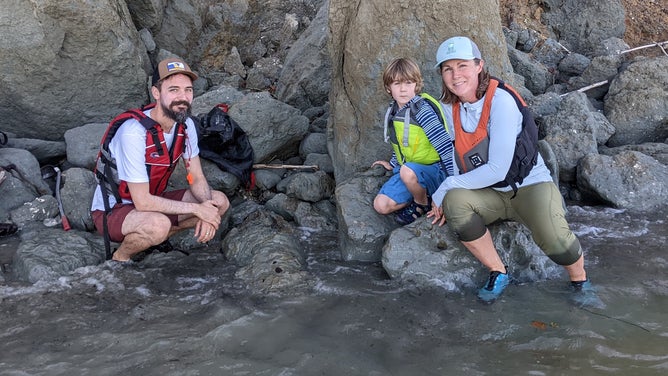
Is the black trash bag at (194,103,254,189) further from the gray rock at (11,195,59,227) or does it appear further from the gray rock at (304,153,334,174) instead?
the gray rock at (11,195,59,227)

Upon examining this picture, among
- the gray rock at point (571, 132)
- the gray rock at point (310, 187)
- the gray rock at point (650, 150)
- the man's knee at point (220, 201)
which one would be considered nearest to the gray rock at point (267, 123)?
the gray rock at point (310, 187)

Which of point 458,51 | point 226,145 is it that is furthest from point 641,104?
point 226,145

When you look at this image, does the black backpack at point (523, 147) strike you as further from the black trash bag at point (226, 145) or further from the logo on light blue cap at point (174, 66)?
the black trash bag at point (226, 145)

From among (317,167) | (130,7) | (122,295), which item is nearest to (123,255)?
(122,295)

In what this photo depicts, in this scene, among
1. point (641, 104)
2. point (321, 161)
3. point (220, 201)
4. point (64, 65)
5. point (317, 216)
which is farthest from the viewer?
point (641, 104)

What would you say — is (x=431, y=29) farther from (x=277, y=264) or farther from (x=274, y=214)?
(x=277, y=264)

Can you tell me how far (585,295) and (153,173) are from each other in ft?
13.0

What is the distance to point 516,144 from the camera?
4949mm

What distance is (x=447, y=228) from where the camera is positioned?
18.8 ft

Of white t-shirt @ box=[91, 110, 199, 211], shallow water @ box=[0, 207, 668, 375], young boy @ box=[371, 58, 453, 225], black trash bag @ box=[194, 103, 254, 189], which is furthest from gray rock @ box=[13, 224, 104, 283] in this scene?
young boy @ box=[371, 58, 453, 225]

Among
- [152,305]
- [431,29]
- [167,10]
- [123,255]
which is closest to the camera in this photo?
[152,305]

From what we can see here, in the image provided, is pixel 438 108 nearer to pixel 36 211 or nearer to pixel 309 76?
pixel 309 76

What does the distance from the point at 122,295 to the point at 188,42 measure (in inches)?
262

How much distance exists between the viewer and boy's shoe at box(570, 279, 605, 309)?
200 inches
